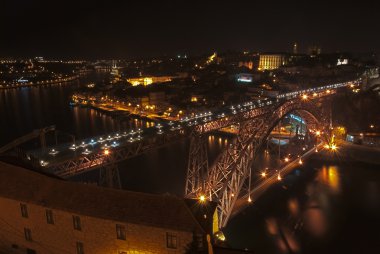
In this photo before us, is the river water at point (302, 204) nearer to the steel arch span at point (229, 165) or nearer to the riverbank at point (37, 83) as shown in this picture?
the steel arch span at point (229, 165)

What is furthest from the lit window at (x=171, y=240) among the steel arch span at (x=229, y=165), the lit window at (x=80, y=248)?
the steel arch span at (x=229, y=165)

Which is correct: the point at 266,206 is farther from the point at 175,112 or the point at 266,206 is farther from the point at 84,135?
the point at 175,112

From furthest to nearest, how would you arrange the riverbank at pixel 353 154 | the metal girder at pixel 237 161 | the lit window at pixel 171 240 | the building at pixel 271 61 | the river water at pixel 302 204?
1. the building at pixel 271 61
2. the riverbank at pixel 353 154
3. the river water at pixel 302 204
4. the metal girder at pixel 237 161
5. the lit window at pixel 171 240

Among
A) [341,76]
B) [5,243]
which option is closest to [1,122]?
[5,243]

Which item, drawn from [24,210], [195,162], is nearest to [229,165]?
[195,162]

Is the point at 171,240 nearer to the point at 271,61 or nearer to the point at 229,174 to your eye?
the point at 229,174

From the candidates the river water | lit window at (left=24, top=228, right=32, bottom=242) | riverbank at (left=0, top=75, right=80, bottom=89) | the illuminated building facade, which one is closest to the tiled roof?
lit window at (left=24, top=228, right=32, bottom=242)
